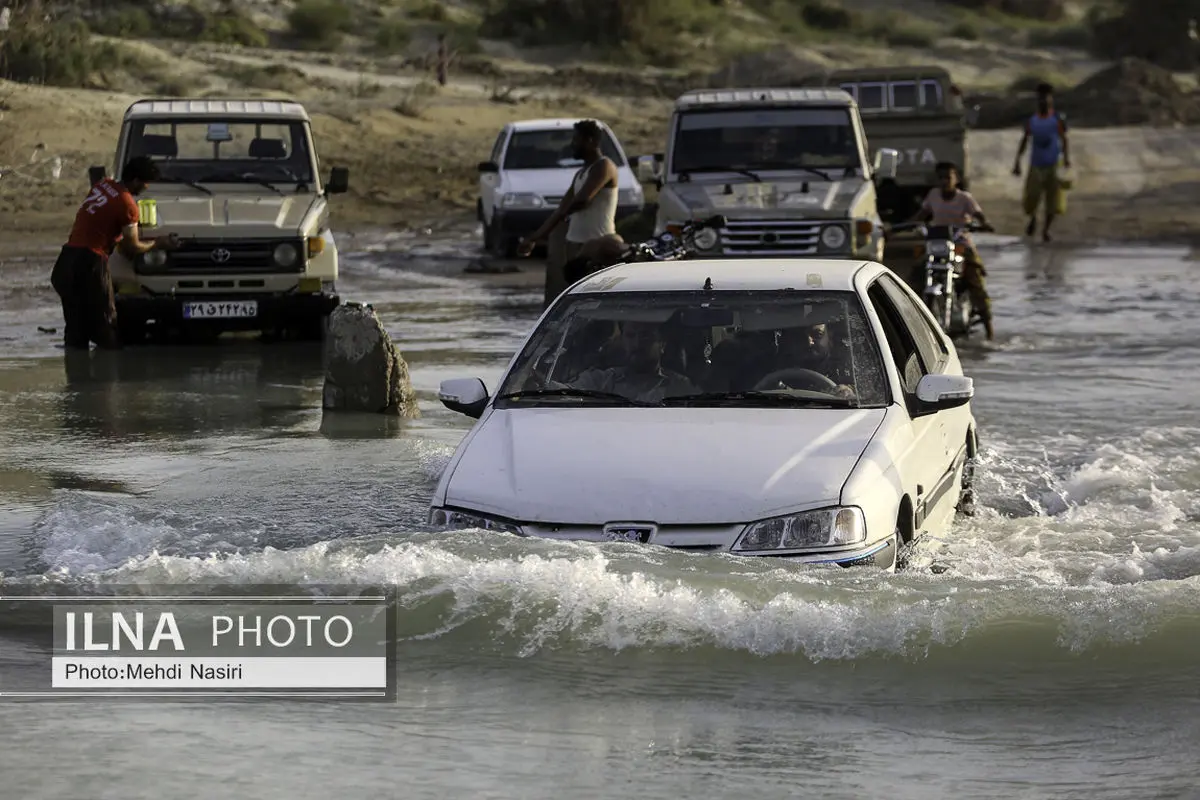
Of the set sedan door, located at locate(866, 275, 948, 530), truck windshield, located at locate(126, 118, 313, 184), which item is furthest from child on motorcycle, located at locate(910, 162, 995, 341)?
sedan door, located at locate(866, 275, 948, 530)

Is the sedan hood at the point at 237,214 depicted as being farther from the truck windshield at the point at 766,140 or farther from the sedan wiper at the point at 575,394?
the sedan wiper at the point at 575,394

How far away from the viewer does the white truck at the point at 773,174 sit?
16.3m

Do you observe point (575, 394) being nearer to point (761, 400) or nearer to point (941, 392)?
point (761, 400)

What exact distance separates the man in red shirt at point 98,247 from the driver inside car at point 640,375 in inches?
290

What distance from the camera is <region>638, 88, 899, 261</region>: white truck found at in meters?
16.3

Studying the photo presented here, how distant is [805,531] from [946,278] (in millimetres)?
9359

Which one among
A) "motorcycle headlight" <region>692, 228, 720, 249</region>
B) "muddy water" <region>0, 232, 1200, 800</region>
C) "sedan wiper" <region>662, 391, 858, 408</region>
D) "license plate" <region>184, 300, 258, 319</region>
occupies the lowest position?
"license plate" <region>184, 300, 258, 319</region>

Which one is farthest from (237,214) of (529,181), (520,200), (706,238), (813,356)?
(813,356)

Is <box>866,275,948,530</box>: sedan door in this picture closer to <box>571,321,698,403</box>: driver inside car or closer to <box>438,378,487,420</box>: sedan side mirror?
<box>571,321,698,403</box>: driver inside car

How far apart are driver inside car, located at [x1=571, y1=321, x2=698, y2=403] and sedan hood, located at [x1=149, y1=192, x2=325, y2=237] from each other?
771cm

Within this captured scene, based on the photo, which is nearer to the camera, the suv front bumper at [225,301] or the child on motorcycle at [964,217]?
the suv front bumper at [225,301]

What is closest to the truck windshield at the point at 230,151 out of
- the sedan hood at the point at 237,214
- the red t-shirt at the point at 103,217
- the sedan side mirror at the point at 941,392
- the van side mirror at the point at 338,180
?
the sedan hood at the point at 237,214

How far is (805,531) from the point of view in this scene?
6617 millimetres

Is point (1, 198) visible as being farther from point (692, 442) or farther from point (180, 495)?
point (692, 442)
